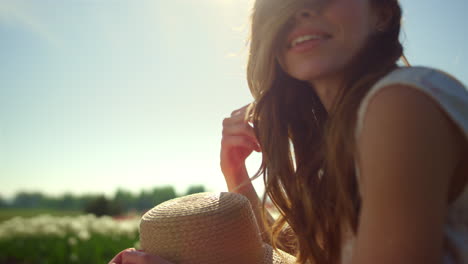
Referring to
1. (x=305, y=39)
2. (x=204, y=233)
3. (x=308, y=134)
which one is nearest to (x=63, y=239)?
(x=204, y=233)

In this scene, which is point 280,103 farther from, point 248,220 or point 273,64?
point 248,220

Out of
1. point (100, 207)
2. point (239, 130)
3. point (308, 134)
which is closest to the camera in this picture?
point (308, 134)

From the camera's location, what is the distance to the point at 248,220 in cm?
207

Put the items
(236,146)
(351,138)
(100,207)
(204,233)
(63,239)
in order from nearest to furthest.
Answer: (351,138), (204,233), (236,146), (63,239), (100,207)

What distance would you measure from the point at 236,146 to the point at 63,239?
8.19m

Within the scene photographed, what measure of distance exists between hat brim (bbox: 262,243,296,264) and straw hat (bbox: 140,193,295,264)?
58 millimetres

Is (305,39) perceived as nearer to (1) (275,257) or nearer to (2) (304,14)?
(2) (304,14)

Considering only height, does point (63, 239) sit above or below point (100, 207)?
above

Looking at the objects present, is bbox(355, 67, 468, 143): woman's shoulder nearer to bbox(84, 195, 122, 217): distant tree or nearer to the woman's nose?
the woman's nose

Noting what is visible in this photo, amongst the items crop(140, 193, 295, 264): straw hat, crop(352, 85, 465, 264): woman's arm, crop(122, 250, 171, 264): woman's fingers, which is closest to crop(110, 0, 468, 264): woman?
crop(352, 85, 465, 264): woman's arm

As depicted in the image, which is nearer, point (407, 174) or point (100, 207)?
point (407, 174)

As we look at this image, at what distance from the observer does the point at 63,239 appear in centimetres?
878

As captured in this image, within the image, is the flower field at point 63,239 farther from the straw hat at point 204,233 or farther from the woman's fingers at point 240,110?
the woman's fingers at point 240,110

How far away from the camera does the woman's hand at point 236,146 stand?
233 centimetres
